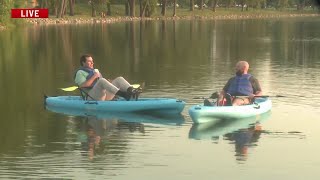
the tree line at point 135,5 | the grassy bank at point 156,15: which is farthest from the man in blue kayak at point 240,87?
the grassy bank at point 156,15

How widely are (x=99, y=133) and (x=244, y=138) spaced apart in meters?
3.11

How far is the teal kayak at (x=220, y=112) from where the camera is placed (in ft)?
54.3

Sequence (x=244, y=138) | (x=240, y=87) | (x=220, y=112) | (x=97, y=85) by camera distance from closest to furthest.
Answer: (x=244, y=138)
(x=220, y=112)
(x=240, y=87)
(x=97, y=85)

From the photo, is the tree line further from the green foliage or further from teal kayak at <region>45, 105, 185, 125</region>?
teal kayak at <region>45, 105, 185, 125</region>

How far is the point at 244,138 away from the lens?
49.8 ft

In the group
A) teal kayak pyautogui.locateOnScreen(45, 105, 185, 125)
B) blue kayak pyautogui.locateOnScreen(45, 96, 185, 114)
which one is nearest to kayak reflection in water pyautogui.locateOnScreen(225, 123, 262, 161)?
teal kayak pyautogui.locateOnScreen(45, 105, 185, 125)

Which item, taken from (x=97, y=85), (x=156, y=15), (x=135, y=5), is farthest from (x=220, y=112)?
(x=135, y=5)

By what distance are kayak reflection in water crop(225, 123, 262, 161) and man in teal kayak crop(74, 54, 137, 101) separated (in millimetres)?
3541

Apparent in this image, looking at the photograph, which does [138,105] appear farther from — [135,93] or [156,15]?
Result: [156,15]

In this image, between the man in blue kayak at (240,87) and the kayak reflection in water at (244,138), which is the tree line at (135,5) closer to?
the man in blue kayak at (240,87)

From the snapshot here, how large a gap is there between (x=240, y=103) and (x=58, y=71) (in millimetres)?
14267

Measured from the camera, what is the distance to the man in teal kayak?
60.4 feet

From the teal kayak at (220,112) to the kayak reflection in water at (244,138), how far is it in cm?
56

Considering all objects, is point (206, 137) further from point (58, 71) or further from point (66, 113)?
point (58, 71)
